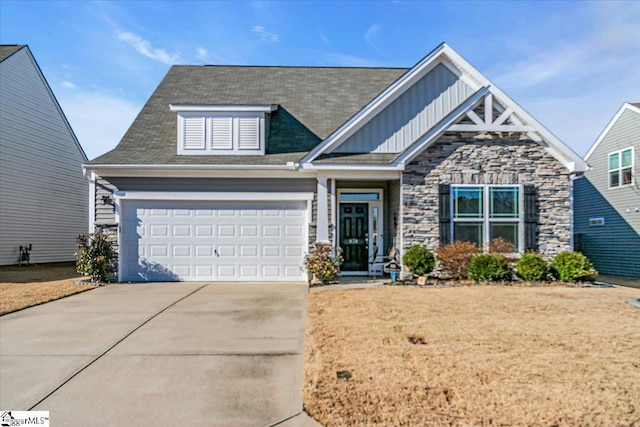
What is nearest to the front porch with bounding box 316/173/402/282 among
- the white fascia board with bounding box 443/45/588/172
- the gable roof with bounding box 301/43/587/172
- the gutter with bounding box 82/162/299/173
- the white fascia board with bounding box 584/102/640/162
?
the gable roof with bounding box 301/43/587/172

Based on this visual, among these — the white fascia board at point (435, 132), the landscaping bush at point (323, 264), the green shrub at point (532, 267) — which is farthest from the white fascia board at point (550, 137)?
the landscaping bush at point (323, 264)

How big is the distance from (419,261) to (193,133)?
24.3 ft

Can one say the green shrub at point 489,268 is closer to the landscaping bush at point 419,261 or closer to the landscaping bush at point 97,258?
the landscaping bush at point 419,261

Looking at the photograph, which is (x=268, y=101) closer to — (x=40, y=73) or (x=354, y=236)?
(x=354, y=236)

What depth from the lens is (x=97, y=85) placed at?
52.4 feet

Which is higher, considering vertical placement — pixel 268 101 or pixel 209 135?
pixel 268 101

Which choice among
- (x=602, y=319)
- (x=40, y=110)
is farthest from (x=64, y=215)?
(x=602, y=319)

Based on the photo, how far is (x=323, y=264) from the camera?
1100 cm

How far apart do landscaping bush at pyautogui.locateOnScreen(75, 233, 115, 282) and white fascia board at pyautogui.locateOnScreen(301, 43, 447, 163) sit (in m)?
5.80

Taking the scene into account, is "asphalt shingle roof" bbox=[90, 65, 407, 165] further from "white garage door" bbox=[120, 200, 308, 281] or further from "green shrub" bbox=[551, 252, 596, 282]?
"green shrub" bbox=[551, 252, 596, 282]

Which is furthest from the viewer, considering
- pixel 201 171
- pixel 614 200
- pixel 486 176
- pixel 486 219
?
pixel 614 200

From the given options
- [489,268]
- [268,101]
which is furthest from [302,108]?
[489,268]

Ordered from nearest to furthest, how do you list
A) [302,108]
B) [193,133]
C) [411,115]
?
[411,115] < [193,133] < [302,108]

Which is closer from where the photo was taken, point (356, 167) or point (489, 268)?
point (489, 268)
